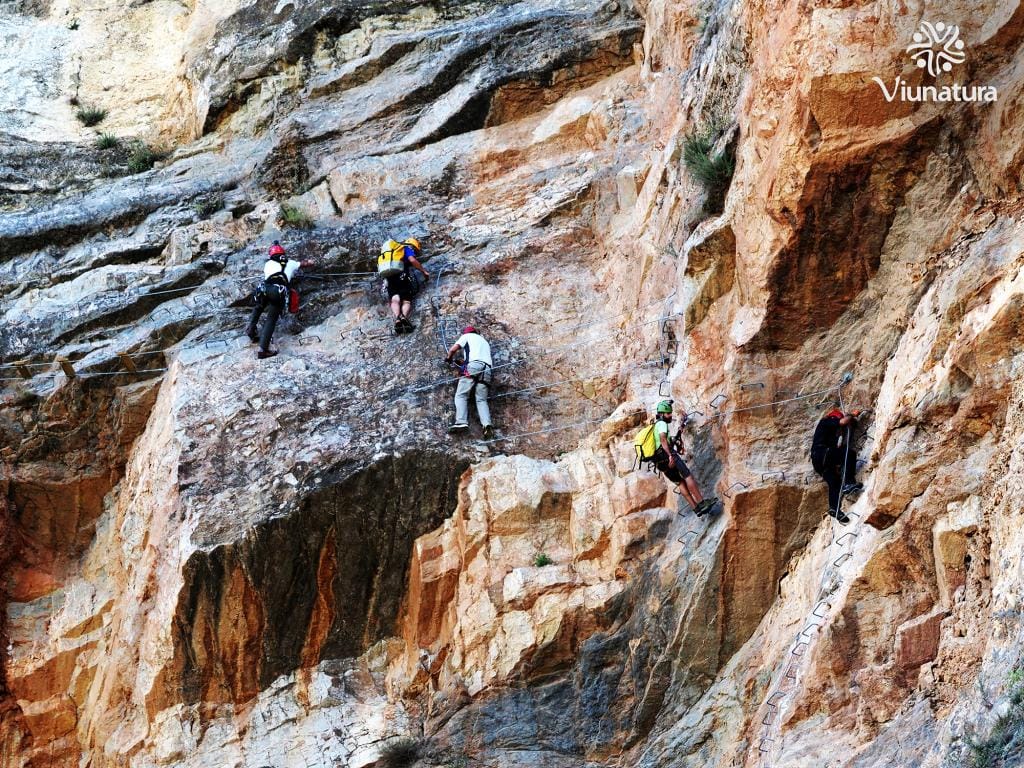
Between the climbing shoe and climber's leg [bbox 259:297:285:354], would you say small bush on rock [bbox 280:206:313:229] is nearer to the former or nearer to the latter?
climber's leg [bbox 259:297:285:354]

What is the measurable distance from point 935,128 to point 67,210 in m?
14.2

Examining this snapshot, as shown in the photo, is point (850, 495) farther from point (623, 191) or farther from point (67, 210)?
point (67, 210)

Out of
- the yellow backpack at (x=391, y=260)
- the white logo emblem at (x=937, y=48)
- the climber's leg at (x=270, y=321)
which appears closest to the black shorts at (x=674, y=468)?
the white logo emblem at (x=937, y=48)

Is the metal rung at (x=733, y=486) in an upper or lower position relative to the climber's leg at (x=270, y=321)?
lower

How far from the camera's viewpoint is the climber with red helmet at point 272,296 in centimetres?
1661

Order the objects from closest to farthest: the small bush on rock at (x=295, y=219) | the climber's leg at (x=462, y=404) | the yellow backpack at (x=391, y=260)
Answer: the climber's leg at (x=462, y=404) → the yellow backpack at (x=391, y=260) → the small bush on rock at (x=295, y=219)

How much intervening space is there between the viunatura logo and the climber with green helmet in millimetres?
3914

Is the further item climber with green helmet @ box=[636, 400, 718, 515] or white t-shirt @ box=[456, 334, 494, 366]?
white t-shirt @ box=[456, 334, 494, 366]

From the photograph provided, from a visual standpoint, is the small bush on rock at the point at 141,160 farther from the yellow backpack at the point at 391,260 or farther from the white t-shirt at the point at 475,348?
the white t-shirt at the point at 475,348

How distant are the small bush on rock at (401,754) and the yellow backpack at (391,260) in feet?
20.5

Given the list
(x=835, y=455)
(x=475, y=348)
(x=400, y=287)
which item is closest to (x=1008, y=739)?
(x=835, y=455)

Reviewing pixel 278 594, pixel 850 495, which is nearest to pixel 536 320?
pixel 278 594

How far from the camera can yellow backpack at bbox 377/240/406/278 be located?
55.3ft

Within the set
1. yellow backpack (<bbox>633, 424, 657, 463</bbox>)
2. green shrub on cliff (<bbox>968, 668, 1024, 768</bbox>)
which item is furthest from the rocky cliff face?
yellow backpack (<bbox>633, 424, 657, 463</bbox>)
